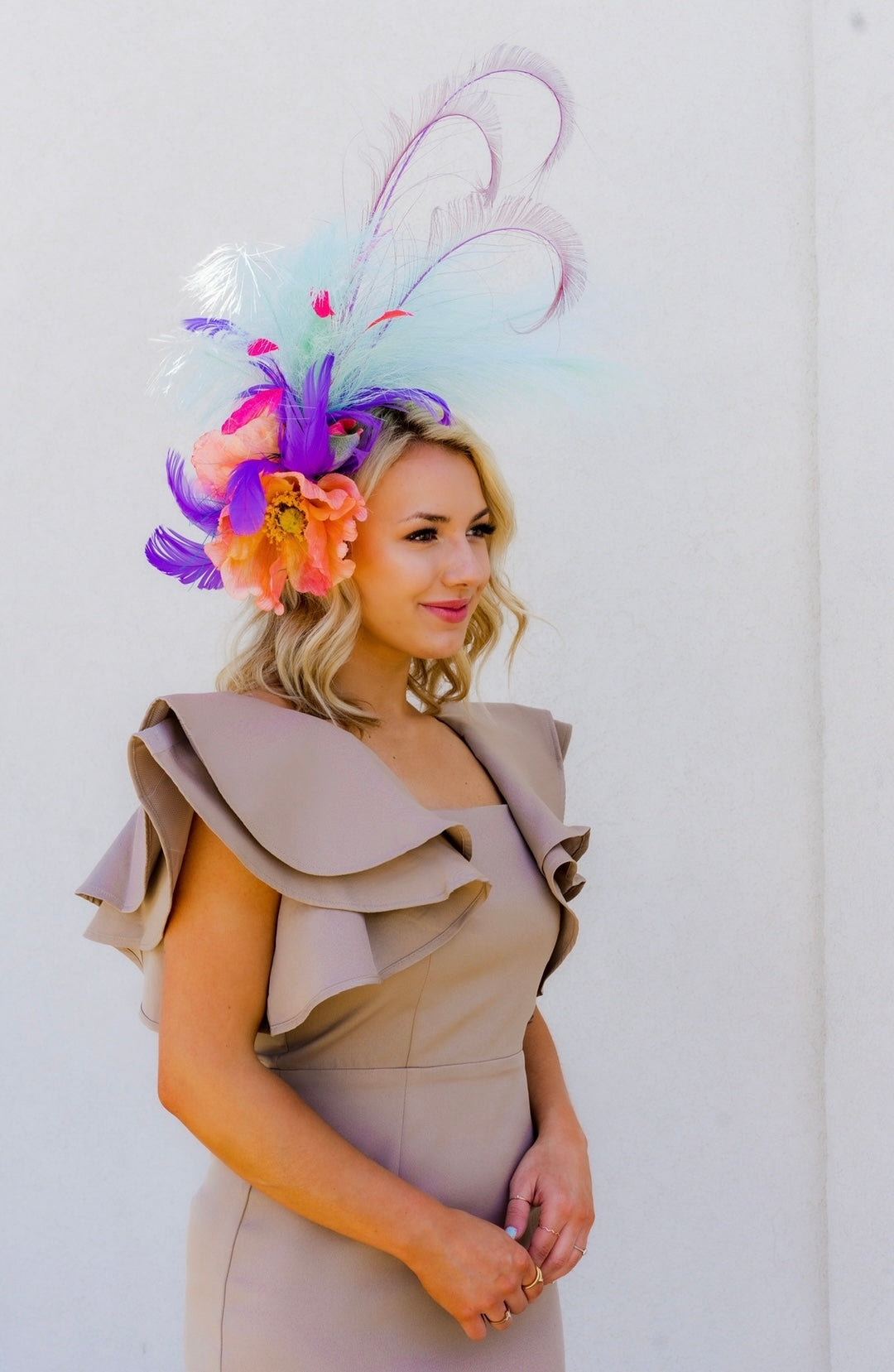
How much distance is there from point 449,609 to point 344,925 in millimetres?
404

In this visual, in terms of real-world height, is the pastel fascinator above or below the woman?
above

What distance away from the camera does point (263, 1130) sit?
124 cm

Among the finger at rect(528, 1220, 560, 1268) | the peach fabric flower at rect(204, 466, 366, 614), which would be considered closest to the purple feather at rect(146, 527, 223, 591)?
the peach fabric flower at rect(204, 466, 366, 614)

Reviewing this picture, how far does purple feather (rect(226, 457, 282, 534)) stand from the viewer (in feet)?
4.60

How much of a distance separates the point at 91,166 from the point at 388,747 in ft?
5.32

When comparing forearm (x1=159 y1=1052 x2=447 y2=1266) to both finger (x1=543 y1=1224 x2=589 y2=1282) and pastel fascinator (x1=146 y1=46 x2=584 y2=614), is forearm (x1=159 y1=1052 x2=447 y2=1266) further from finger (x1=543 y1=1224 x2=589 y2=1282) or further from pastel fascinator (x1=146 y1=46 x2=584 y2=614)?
pastel fascinator (x1=146 y1=46 x2=584 y2=614)

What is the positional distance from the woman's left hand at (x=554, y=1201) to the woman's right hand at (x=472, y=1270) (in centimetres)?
9

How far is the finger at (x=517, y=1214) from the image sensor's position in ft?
4.56

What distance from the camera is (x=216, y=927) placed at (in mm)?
1286

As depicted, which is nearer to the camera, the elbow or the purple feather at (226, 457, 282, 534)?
the elbow

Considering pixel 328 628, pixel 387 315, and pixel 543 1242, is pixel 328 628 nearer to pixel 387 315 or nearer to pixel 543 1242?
pixel 387 315

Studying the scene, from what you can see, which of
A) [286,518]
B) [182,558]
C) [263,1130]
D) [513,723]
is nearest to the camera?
[263,1130]

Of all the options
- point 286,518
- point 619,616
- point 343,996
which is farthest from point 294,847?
point 619,616

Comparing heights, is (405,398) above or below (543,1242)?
above
